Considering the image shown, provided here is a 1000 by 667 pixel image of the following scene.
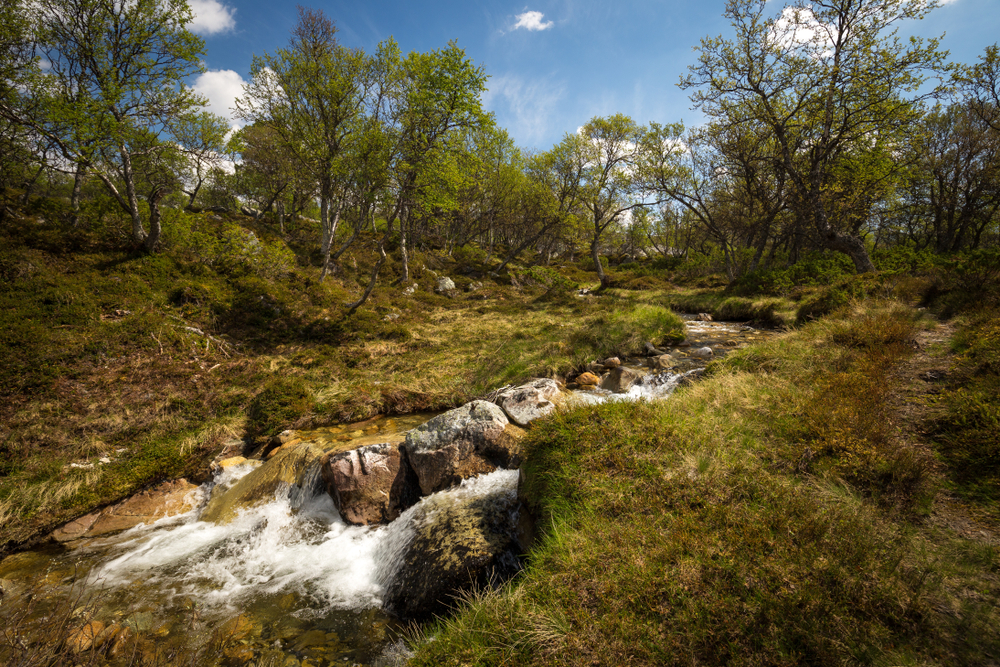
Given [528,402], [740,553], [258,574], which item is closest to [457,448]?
[528,402]

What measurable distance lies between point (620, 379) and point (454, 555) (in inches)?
257

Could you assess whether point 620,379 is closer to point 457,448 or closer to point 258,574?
point 457,448

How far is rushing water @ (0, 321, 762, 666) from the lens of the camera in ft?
13.5

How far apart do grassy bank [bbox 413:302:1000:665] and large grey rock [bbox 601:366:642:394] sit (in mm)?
3653

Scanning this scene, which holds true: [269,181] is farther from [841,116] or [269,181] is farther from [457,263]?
[841,116]

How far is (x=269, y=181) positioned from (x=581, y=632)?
1510 inches

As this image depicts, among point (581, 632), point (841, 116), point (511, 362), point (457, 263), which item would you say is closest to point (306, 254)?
point (457, 263)

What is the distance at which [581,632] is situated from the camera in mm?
2715

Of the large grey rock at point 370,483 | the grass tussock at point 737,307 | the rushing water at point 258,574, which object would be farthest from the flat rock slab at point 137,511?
the grass tussock at point 737,307

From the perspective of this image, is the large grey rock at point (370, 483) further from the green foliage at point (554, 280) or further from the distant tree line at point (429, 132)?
the green foliage at point (554, 280)

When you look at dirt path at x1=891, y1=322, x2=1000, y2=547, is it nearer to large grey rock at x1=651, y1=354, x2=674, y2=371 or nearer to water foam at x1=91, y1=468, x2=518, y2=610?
large grey rock at x1=651, y1=354, x2=674, y2=371

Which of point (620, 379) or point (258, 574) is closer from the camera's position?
point (258, 574)

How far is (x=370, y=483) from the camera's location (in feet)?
20.2

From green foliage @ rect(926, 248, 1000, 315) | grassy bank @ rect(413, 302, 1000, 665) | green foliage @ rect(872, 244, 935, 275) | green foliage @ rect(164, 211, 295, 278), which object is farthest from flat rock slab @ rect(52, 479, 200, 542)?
green foliage @ rect(872, 244, 935, 275)
